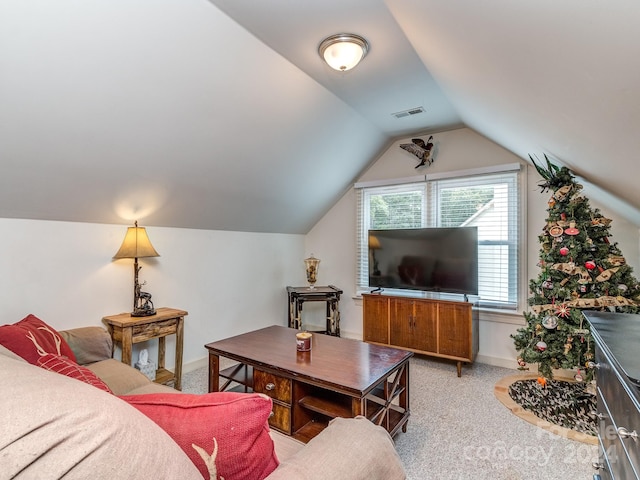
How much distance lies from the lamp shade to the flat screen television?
2.42 meters

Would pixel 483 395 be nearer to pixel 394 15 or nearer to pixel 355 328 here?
pixel 355 328

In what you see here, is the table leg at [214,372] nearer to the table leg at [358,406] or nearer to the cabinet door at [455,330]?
the table leg at [358,406]

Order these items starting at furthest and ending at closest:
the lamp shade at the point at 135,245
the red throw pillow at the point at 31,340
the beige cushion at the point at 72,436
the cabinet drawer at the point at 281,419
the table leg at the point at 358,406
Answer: the lamp shade at the point at 135,245, the cabinet drawer at the point at 281,419, the table leg at the point at 358,406, the red throw pillow at the point at 31,340, the beige cushion at the point at 72,436

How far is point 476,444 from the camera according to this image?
2.12 metres

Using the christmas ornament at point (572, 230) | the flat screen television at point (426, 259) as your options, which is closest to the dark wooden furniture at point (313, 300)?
the flat screen television at point (426, 259)

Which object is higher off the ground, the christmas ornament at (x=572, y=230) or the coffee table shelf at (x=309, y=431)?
the christmas ornament at (x=572, y=230)

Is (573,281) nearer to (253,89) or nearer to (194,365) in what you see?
(253,89)

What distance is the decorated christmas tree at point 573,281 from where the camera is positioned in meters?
Result: 2.45

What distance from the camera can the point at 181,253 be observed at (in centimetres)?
337

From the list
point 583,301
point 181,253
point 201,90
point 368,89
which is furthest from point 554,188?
point 181,253

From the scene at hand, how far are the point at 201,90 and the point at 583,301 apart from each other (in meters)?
3.18

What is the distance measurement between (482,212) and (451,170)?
1.96 ft

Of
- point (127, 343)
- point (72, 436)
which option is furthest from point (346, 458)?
point (127, 343)

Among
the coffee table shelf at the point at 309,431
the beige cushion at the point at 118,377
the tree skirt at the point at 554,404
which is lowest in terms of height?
the tree skirt at the point at 554,404
